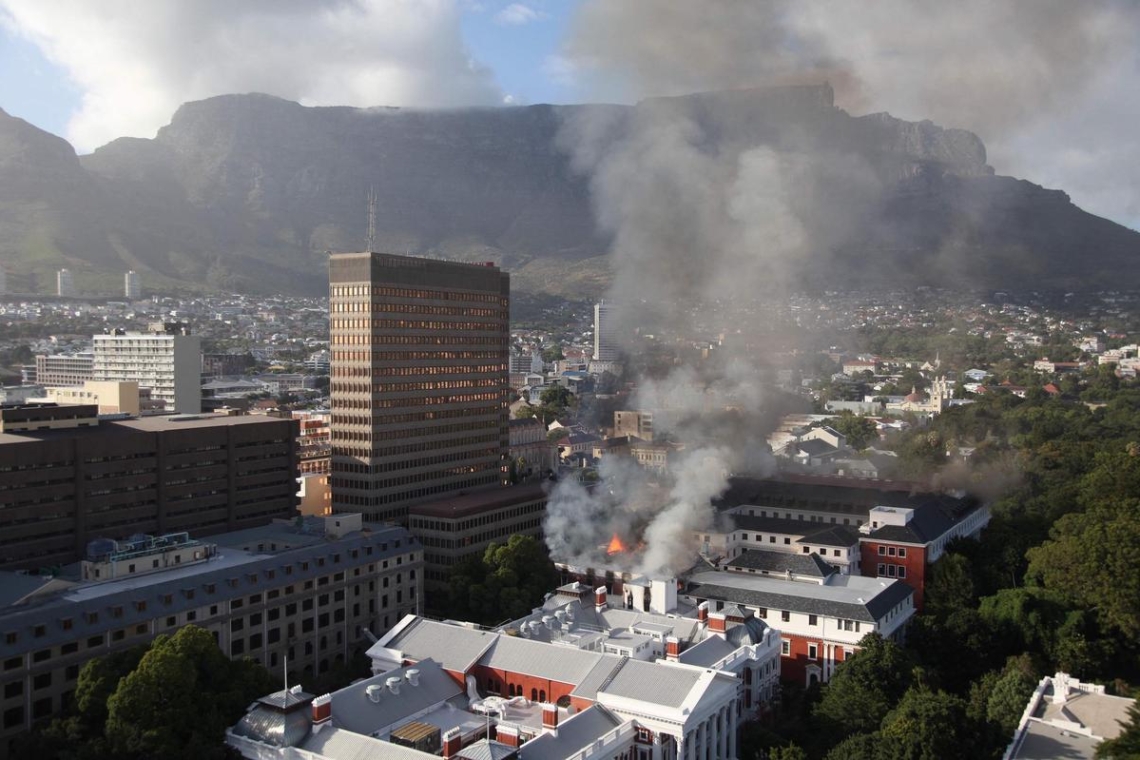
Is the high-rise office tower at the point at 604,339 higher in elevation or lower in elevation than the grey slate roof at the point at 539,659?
higher

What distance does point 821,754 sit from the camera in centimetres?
3334

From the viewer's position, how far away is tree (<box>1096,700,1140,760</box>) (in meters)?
24.4

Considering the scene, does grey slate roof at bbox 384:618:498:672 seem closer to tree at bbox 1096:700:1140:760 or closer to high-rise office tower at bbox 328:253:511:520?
tree at bbox 1096:700:1140:760

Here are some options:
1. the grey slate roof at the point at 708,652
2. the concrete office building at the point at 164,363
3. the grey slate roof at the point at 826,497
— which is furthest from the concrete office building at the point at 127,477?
the concrete office building at the point at 164,363

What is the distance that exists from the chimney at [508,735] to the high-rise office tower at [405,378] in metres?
31.3

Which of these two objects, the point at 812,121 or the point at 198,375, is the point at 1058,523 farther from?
the point at 198,375

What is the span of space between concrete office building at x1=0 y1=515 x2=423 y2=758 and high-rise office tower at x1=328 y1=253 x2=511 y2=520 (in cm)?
731

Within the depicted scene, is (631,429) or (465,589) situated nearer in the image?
(465,589)

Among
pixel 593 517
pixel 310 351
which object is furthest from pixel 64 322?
pixel 593 517

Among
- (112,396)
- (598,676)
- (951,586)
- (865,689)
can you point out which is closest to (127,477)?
(598,676)

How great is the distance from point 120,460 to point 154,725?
20.0m

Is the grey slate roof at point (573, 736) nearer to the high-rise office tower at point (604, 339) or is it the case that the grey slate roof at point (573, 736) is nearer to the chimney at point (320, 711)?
the chimney at point (320, 711)

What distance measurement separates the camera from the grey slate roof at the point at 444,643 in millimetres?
35375

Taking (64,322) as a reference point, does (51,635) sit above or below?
below
